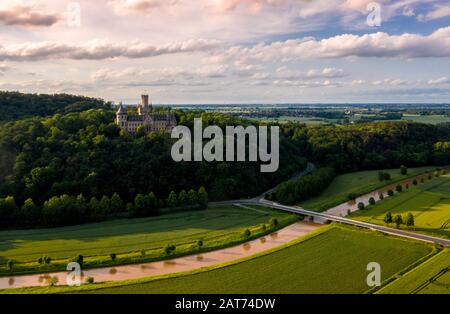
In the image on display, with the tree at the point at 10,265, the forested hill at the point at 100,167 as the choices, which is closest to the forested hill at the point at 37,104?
the forested hill at the point at 100,167

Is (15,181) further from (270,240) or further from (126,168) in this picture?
(270,240)

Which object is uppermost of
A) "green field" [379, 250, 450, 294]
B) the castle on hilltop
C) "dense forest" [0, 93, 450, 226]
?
the castle on hilltop

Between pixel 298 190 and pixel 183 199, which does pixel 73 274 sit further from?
pixel 298 190

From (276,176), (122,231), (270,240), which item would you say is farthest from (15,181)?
(276,176)

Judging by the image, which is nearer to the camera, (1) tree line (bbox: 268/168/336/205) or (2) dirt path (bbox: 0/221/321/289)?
(2) dirt path (bbox: 0/221/321/289)

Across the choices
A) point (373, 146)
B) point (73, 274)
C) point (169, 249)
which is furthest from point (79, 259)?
point (373, 146)

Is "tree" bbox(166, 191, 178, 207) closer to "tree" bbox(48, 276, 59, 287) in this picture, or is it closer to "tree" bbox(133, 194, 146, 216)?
"tree" bbox(133, 194, 146, 216)

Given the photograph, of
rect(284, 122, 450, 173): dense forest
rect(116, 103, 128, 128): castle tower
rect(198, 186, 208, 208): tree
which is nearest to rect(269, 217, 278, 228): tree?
rect(198, 186, 208, 208): tree
